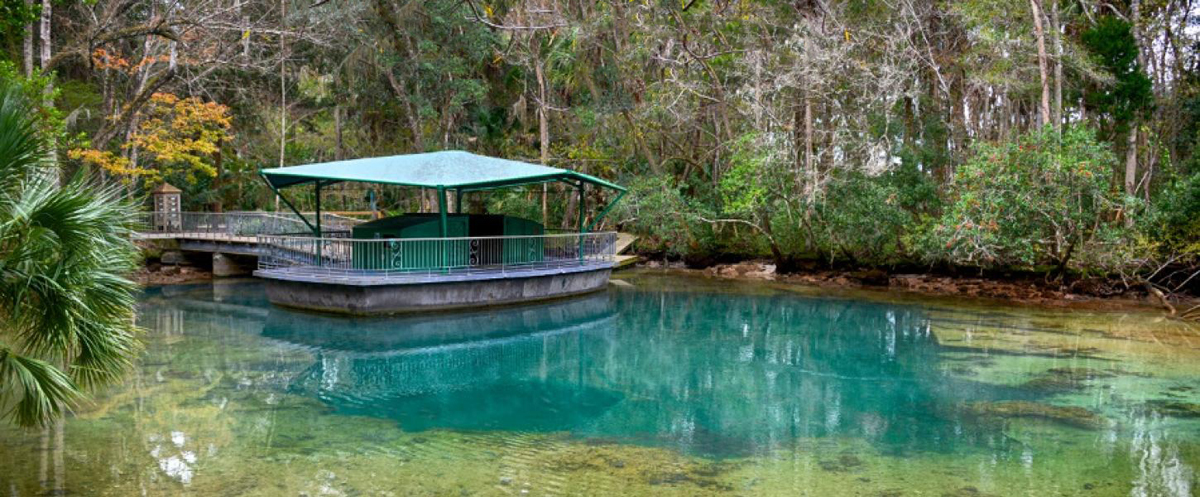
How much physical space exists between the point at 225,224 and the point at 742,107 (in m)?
16.2

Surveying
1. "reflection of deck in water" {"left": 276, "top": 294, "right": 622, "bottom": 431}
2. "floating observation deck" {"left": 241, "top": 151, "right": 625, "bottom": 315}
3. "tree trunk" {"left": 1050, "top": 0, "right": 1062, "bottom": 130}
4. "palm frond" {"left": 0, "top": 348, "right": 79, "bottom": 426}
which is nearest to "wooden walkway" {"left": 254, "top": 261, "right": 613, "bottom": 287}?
"floating observation deck" {"left": 241, "top": 151, "right": 625, "bottom": 315}

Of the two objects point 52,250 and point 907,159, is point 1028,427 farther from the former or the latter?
point 907,159

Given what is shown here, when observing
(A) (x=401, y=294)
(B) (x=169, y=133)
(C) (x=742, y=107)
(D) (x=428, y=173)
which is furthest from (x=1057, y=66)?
(B) (x=169, y=133)

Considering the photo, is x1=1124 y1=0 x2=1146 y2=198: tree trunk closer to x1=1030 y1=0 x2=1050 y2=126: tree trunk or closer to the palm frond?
x1=1030 y1=0 x2=1050 y2=126: tree trunk

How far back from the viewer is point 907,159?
74.8 ft

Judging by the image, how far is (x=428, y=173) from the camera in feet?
57.6

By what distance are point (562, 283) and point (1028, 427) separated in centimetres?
1245

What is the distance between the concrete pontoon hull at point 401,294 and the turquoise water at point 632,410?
0.42 metres

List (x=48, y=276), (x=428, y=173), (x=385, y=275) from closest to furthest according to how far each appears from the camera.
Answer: (x=48, y=276) → (x=385, y=275) → (x=428, y=173)

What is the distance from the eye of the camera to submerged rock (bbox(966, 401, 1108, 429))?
9.23 meters

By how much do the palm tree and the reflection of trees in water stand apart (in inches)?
144

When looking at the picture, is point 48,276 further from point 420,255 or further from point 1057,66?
point 1057,66

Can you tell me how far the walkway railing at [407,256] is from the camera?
55.1 ft

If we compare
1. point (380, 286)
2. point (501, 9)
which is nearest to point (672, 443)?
point (380, 286)
